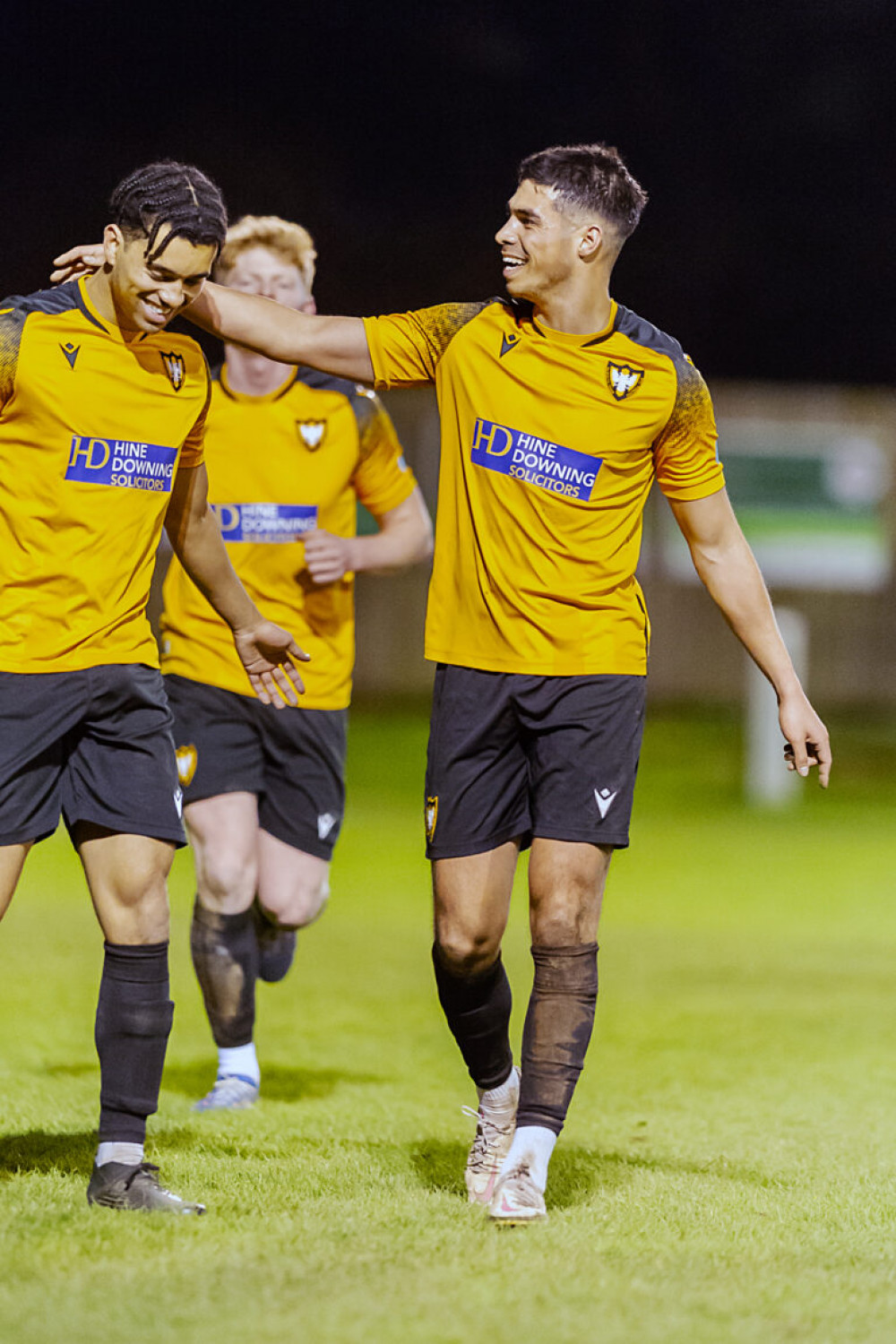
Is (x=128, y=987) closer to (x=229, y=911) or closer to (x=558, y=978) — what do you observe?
(x=558, y=978)

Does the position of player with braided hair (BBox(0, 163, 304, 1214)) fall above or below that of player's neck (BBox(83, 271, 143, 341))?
below

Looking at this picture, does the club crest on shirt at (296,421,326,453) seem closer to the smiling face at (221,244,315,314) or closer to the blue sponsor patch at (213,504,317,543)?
the blue sponsor patch at (213,504,317,543)

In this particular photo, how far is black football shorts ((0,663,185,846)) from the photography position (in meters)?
4.05

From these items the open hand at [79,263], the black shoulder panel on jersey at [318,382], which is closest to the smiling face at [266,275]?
the black shoulder panel on jersey at [318,382]

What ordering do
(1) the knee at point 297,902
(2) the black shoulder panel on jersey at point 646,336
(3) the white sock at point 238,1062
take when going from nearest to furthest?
(2) the black shoulder panel on jersey at point 646,336, (3) the white sock at point 238,1062, (1) the knee at point 297,902

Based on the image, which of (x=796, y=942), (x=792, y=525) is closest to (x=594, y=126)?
(x=792, y=525)

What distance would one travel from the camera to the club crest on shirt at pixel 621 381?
4.30 m

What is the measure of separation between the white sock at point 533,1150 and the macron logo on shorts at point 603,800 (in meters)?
0.73

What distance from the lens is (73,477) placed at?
403 centimetres

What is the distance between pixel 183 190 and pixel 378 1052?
3.59 metres

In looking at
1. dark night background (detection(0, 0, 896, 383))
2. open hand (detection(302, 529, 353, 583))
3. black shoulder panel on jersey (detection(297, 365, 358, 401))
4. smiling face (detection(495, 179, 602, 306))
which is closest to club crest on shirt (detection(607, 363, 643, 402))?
smiling face (detection(495, 179, 602, 306))

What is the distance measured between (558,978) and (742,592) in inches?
41.6

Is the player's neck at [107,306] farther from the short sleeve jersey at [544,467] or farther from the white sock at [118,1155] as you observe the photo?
the white sock at [118,1155]

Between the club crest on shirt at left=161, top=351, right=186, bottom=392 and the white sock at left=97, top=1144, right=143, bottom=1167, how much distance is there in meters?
1.72
